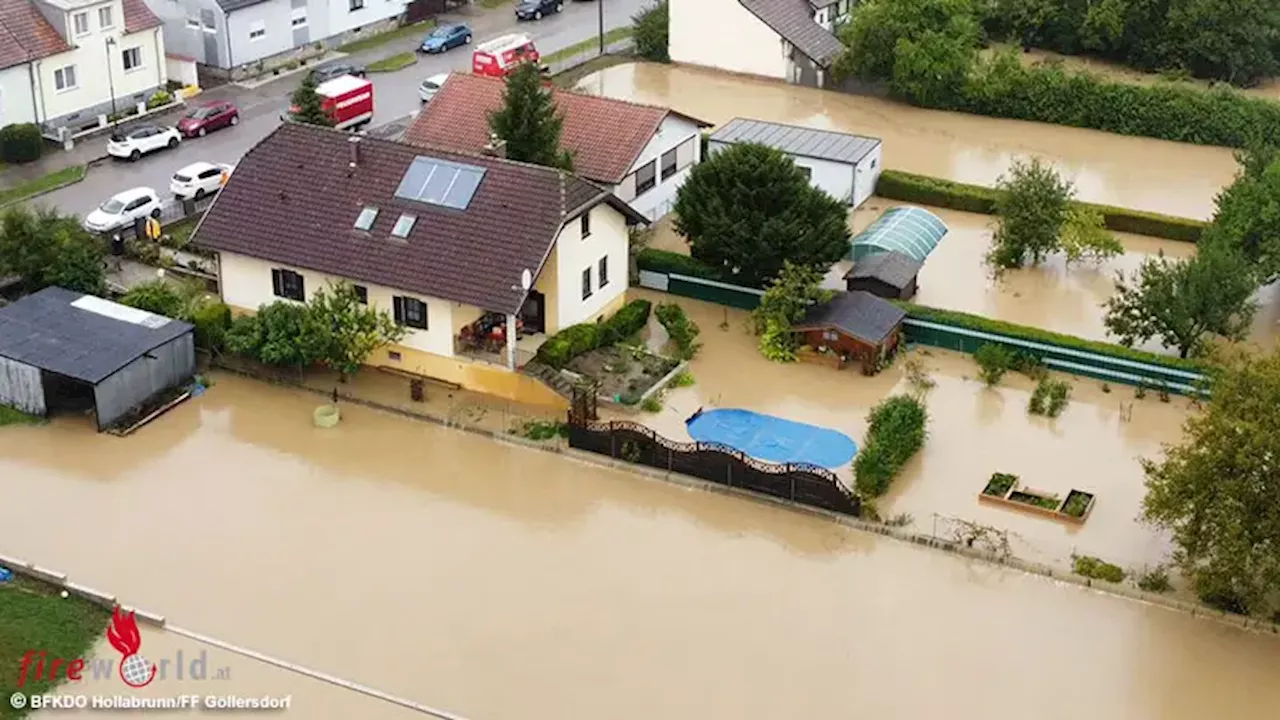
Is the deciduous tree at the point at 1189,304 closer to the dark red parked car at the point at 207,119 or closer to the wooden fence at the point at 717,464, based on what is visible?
the wooden fence at the point at 717,464

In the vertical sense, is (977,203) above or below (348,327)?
below

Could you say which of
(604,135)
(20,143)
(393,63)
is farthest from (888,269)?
(20,143)

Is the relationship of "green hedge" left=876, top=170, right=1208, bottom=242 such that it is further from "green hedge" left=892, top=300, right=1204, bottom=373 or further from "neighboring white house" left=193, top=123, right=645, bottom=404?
"neighboring white house" left=193, top=123, right=645, bottom=404

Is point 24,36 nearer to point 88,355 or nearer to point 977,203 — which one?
point 88,355

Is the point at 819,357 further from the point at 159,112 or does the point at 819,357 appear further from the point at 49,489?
the point at 159,112

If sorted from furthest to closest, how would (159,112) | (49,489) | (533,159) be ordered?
(159,112)
(533,159)
(49,489)

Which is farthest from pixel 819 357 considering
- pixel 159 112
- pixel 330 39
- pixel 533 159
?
pixel 330 39

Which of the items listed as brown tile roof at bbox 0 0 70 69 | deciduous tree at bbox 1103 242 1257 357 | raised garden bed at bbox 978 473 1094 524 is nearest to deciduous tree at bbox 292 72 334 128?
brown tile roof at bbox 0 0 70 69
